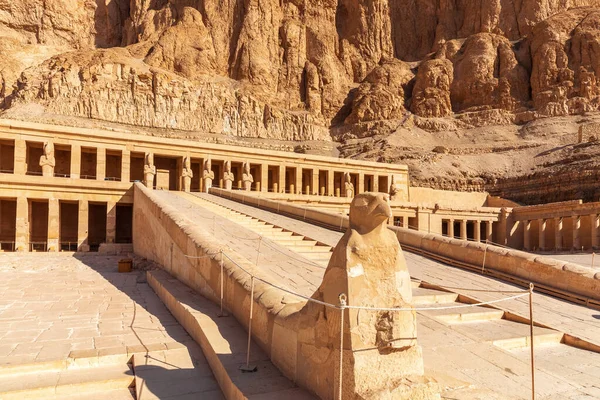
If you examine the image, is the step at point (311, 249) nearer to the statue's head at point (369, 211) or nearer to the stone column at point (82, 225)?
the statue's head at point (369, 211)

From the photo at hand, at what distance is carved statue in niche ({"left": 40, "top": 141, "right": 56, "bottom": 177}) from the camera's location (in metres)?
17.9

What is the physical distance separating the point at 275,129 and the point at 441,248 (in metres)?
46.9

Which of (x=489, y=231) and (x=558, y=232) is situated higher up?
(x=558, y=232)

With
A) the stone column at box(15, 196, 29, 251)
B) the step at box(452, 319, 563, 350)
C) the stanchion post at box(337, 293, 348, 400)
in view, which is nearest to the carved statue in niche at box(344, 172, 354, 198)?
the stone column at box(15, 196, 29, 251)

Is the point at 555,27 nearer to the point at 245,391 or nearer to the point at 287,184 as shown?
the point at 287,184

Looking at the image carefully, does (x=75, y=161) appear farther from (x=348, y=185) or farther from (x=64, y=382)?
(x=64, y=382)

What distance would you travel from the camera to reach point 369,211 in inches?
128

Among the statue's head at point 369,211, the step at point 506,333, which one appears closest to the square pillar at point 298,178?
the step at point 506,333

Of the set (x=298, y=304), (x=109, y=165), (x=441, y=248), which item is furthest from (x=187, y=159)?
(x=298, y=304)

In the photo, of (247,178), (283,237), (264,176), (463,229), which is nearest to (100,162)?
(247,178)

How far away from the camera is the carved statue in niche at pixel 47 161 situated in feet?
58.9

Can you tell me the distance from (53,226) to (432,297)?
1567 centimetres

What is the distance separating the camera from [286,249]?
31.0 ft

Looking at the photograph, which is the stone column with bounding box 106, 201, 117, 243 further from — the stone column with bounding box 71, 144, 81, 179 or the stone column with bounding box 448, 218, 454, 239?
the stone column with bounding box 448, 218, 454, 239
